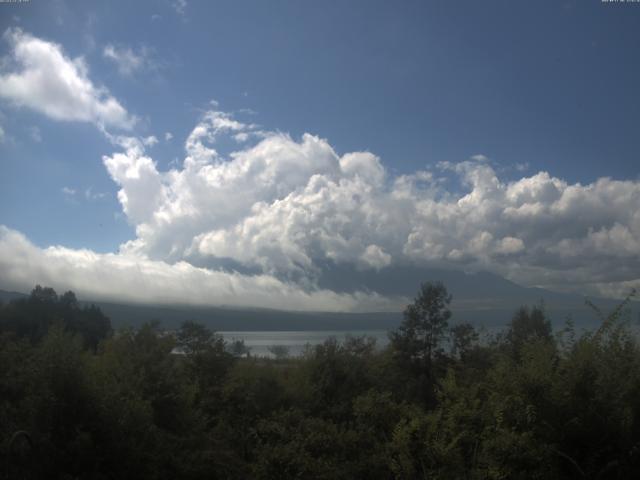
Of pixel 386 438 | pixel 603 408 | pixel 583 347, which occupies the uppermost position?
pixel 583 347

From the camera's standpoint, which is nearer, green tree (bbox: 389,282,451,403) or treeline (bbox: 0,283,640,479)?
treeline (bbox: 0,283,640,479)

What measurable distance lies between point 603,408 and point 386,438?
5399 mm

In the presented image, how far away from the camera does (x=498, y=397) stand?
13375mm

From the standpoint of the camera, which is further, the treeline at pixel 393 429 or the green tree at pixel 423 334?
the green tree at pixel 423 334

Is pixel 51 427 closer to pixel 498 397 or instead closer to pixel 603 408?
pixel 498 397

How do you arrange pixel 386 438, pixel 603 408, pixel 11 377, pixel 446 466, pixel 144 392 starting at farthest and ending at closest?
pixel 144 392 → pixel 11 377 → pixel 386 438 → pixel 603 408 → pixel 446 466

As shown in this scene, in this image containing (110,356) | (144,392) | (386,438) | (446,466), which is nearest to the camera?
(446,466)

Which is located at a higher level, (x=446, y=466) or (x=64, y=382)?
(x=64, y=382)

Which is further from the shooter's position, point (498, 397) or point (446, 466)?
point (498, 397)

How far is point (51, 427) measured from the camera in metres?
13.0

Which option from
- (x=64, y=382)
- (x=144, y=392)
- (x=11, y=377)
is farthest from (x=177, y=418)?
(x=64, y=382)

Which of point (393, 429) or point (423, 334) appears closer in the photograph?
point (393, 429)

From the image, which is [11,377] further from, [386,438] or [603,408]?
[603,408]

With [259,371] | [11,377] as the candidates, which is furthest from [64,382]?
[259,371]
